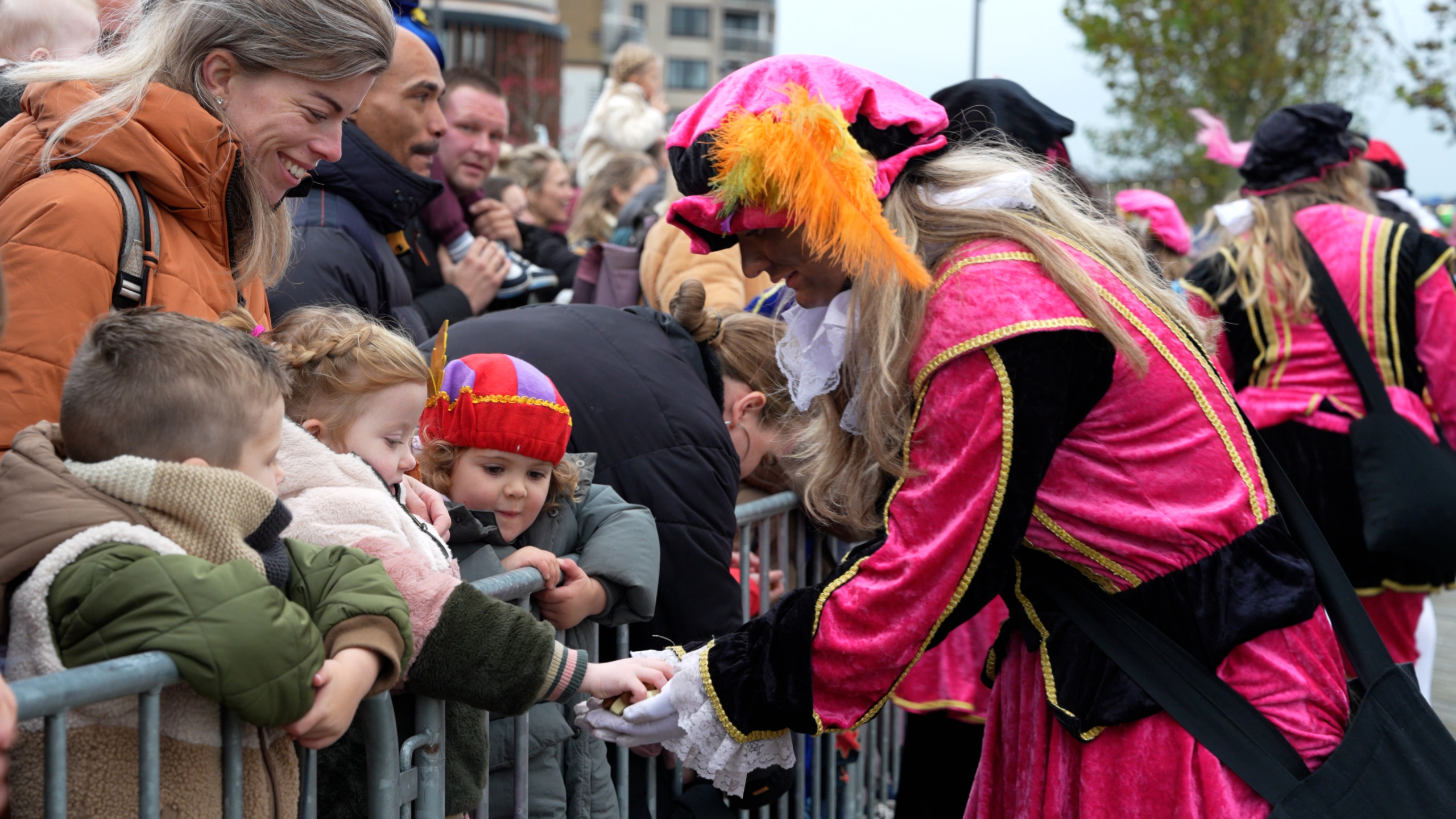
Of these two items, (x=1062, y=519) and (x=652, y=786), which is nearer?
(x=1062, y=519)

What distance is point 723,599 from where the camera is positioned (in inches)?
115

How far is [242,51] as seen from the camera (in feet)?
7.62

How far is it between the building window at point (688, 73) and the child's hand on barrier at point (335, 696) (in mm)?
76437

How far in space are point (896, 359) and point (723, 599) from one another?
103 cm

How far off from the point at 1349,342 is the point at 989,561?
A: 2.89 m

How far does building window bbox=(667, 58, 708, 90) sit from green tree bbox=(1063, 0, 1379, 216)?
58.1m

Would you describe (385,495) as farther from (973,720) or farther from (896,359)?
Answer: (973,720)

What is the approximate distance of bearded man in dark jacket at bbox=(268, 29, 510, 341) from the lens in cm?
348

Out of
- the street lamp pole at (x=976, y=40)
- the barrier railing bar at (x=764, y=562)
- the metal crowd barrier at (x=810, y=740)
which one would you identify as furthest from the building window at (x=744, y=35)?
the barrier railing bar at (x=764, y=562)

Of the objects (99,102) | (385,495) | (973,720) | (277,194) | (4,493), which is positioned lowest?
(973,720)

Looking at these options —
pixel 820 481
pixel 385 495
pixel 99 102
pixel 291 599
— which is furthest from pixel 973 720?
pixel 99 102

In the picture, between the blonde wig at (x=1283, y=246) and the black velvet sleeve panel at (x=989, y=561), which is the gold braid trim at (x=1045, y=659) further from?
the blonde wig at (x=1283, y=246)

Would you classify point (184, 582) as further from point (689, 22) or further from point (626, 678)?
point (689, 22)

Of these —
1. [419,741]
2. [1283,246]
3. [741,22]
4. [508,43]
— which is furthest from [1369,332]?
[741,22]
